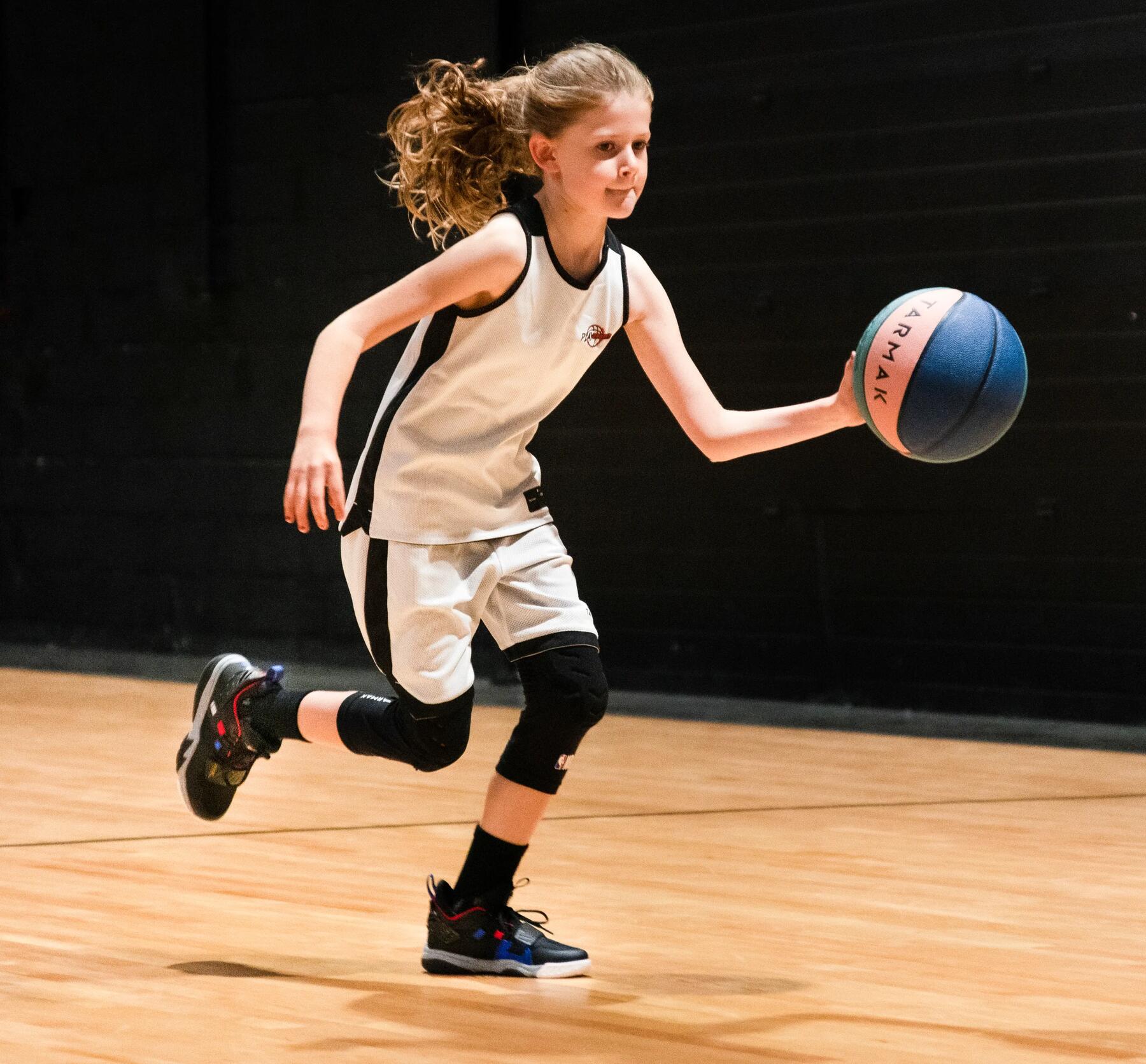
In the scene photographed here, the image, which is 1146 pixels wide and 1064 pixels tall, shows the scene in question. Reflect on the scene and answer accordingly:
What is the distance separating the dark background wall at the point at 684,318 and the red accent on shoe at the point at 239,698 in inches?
146

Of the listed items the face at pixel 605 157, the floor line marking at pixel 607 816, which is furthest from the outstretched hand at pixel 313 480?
the floor line marking at pixel 607 816

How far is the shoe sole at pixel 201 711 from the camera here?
3.27 m

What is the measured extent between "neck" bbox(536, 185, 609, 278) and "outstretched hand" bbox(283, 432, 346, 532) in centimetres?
53

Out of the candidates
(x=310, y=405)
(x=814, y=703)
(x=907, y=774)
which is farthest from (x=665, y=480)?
(x=310, y=405)

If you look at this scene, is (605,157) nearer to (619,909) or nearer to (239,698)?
(239,698)

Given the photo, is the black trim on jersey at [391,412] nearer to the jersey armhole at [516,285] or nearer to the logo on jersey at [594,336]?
the jersey armhole at [516,285]

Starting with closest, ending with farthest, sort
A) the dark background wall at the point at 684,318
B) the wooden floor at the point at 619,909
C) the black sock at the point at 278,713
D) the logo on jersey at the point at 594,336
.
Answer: the wooden floor at the point at 619,909, the logo on jersey at the point at 594,336, the black sock at the point at 278,713, the dark background wall at the point at 684,318

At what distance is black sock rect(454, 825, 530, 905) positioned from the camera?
2918 mm

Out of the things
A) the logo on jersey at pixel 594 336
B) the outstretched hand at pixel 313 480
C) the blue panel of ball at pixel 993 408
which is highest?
the logo on jersey at pixel 594 336

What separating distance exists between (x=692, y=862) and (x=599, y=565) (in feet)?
11.6

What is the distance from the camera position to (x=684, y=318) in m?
7.07

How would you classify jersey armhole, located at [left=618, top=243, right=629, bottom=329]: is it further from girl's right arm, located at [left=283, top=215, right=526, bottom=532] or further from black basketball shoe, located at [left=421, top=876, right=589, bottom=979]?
black basketball shoe, located at [left=421, top=876, right=589, bottom=979]

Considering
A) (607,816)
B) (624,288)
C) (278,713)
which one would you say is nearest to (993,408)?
(624,288)

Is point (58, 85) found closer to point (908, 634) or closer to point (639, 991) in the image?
point (908, 634)
